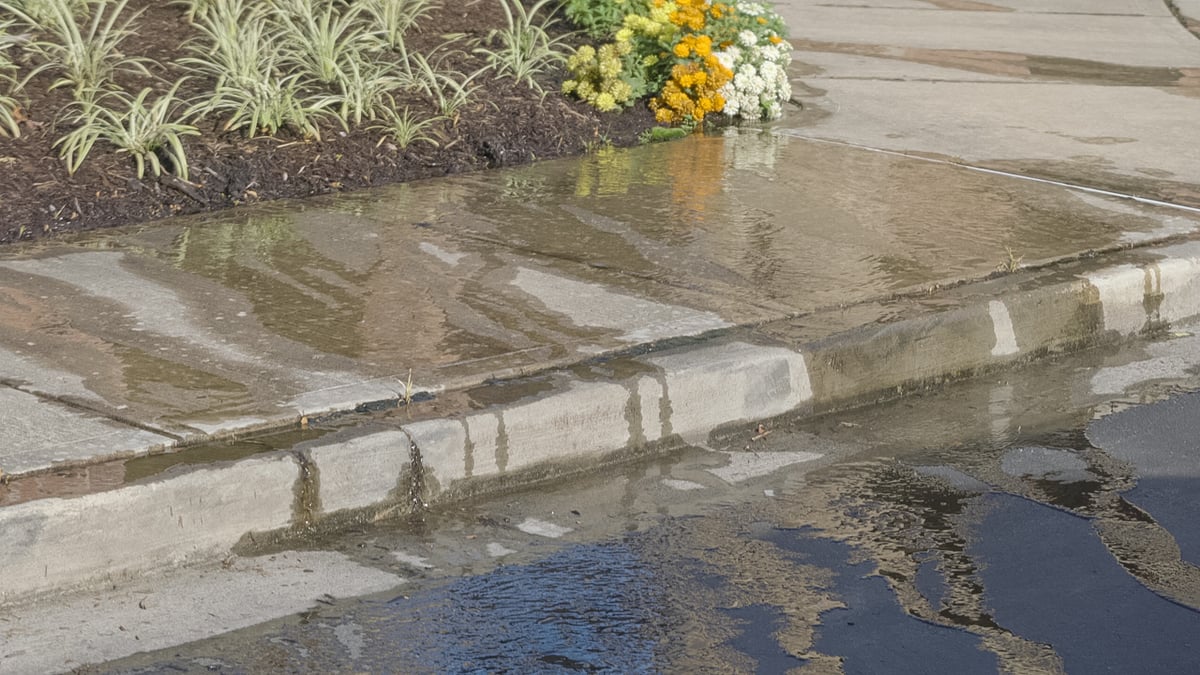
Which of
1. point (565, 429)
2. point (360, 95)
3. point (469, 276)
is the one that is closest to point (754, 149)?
point (360, 95)

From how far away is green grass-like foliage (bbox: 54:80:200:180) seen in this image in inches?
260

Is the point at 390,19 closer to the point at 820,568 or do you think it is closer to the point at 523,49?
the point at 523,49

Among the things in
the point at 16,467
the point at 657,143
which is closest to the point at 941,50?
the point at 657,143

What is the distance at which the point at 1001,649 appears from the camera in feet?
11.6

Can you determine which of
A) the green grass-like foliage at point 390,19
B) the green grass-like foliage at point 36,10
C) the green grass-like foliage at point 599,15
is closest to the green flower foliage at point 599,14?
the green grass-like foliage at point 599,15

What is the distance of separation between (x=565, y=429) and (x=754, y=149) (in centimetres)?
352

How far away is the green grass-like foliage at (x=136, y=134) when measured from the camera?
6.61 m

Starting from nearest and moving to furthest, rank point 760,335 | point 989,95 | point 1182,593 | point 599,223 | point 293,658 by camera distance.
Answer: point 293,658 < point 1182,593 < point 760,335 < point 599,223 < point 989,95

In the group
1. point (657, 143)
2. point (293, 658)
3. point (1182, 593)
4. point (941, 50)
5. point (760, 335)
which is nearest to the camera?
point (293, 658)

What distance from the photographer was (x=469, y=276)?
5.59 meters

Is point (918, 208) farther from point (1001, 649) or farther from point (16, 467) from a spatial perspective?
point (16, 467)

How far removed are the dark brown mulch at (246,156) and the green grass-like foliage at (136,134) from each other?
0.17 feet

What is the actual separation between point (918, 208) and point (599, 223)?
1293mm

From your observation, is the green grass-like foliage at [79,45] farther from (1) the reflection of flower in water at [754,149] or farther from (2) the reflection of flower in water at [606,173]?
(1) the reflection of flower in water at [754,149]
